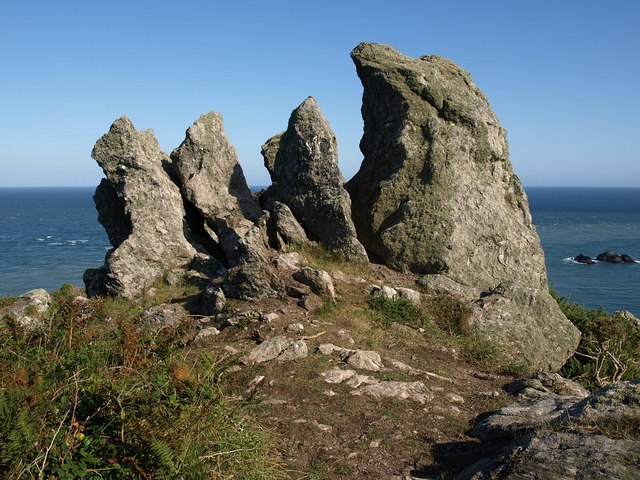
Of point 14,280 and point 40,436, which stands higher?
point 40,436

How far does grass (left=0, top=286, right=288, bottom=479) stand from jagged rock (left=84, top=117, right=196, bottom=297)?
8.68 metres

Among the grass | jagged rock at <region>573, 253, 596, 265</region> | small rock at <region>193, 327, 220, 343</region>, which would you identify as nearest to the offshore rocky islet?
small rock at <region>193, 327, 220, 343</region>

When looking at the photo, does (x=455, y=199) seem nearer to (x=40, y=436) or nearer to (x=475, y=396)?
(x=475, y=396)

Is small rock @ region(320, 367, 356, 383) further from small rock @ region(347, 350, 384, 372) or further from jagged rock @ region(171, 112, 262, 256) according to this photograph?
jagged rock @ region(171, 112, 262, 256)

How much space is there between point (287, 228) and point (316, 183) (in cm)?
162

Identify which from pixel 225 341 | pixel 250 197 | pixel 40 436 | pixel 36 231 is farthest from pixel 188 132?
pixel 36 231

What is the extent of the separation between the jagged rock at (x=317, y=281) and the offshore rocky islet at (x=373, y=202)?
109 cm

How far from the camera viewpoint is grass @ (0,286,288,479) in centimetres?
538

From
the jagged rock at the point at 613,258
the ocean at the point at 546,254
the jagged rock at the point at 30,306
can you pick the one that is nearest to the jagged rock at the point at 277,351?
the jagged rock at the point at 30,306

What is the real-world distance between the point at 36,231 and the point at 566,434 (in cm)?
11433

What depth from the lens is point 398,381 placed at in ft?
33.5

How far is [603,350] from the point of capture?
43.4 ft

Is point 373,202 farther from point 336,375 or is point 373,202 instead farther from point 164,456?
point 164,456

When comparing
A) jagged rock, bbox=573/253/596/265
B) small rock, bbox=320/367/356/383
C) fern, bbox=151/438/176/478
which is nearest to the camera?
→ fern, bbox=151/438/176/478
